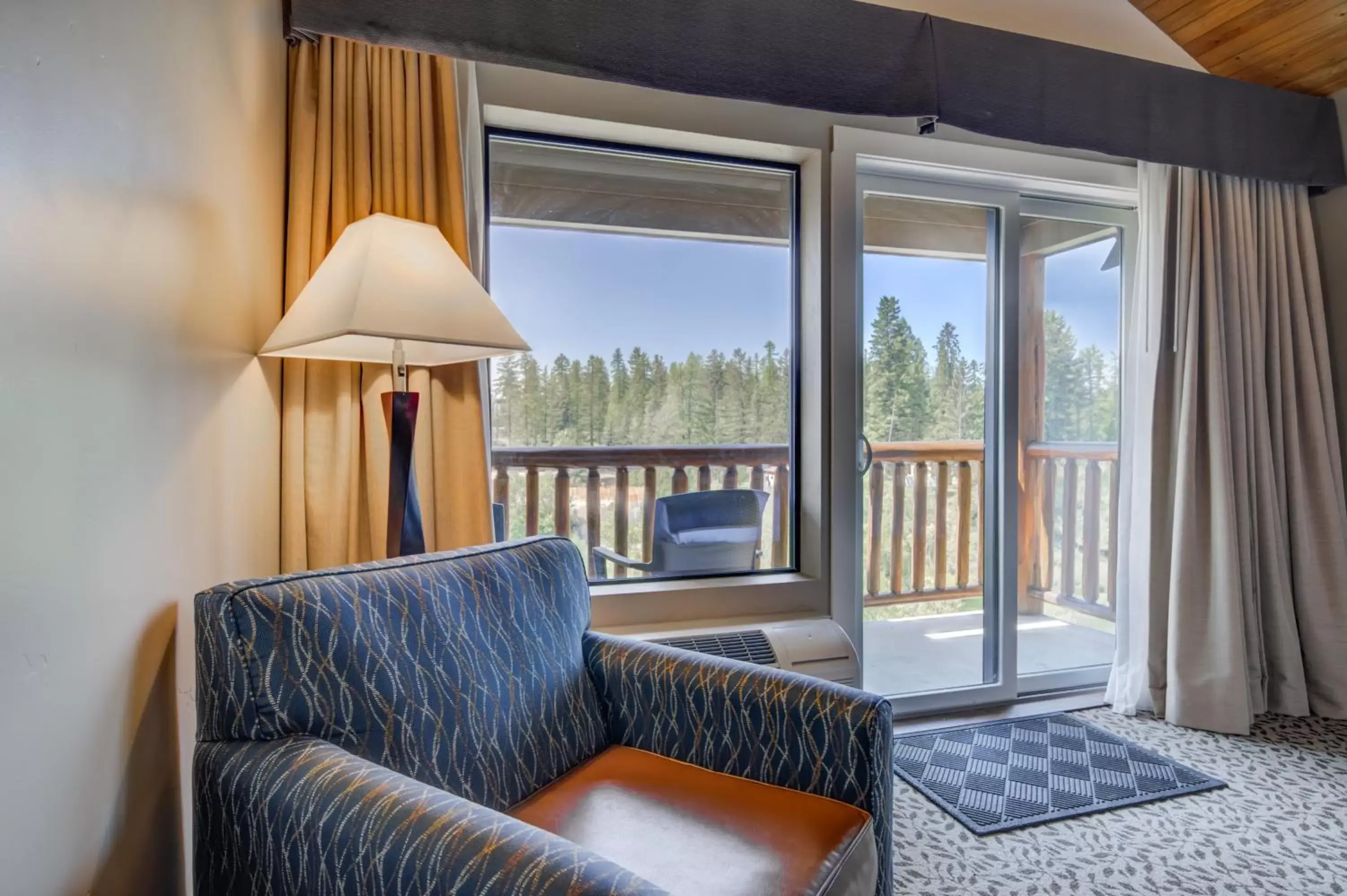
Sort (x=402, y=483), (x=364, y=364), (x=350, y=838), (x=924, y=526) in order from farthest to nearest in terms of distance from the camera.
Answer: (x=924, y=526) → (x=364, y=364) → (x=402, y=483) → (x=350, y=838)

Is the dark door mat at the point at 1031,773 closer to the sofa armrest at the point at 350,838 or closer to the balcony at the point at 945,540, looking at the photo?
the balcony at the point at 945,540

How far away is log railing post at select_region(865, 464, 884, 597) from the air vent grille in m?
0.75

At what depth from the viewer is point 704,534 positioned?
2377 millimetres

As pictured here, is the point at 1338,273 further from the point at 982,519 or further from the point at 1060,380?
the point at 982,519

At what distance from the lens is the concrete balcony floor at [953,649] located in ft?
8.43

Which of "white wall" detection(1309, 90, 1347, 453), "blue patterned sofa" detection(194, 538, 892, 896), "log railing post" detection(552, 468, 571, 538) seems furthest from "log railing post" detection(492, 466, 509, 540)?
"white wall" detection(1309, 90, 1347, 453)

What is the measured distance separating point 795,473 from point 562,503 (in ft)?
2.75

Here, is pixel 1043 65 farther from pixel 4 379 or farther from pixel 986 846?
pixel 4 379

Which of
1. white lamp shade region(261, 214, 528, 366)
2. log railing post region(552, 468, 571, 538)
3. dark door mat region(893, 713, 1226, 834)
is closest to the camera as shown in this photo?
white lamp shade region(261, 214, 528, 366)

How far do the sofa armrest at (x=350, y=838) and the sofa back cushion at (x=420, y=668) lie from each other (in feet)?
0.20

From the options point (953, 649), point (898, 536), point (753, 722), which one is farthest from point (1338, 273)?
point (753, 722)

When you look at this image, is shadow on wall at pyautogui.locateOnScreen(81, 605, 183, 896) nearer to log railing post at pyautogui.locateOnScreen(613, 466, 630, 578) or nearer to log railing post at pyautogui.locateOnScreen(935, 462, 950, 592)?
log railing post at pyautogui.locateOnScreen(613, 466, 630, 578)

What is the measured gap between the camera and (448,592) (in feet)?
3.80

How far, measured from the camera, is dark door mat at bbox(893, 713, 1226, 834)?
6.04 feet
